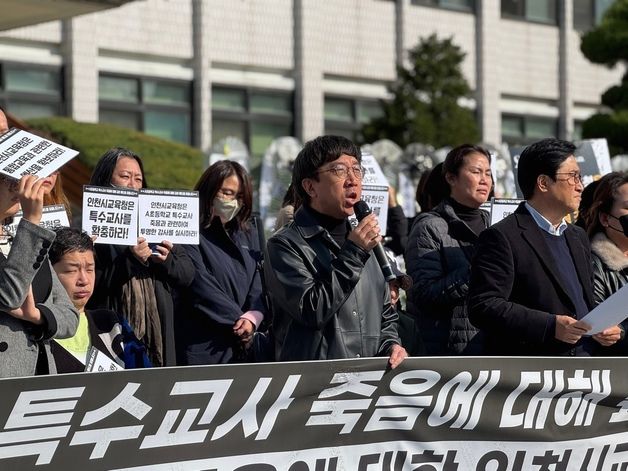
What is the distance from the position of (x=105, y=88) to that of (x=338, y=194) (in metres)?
17.9

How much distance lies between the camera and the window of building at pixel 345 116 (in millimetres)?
26250

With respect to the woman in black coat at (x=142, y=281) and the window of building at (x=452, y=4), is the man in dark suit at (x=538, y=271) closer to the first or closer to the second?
the woman in black coat at (x=142, y=281)

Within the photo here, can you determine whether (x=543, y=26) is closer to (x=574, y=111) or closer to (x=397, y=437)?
(x=574, y=111)

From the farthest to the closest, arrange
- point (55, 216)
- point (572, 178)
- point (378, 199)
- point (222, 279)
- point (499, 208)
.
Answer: point (378, 199) → point (222, 279) → point (499, 208) → point (55, 216) → point (572, 178)

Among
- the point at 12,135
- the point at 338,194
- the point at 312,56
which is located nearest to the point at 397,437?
the point at 338,194

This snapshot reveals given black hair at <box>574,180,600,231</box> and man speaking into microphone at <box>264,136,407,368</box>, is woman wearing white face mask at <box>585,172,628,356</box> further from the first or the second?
man speaking into microphone at <box>264,136,407,368</box>

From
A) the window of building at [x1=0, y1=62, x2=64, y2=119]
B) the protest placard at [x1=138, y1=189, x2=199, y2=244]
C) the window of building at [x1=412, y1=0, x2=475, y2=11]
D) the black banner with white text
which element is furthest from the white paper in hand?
the window of building at [x1=412, y1=0, x2=475, y2=11]

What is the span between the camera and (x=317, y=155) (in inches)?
209

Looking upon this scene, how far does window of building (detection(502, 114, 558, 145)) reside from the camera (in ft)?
97.1

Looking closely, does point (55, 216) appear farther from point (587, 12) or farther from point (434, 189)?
point (587, 12)

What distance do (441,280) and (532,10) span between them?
2452 centimetres

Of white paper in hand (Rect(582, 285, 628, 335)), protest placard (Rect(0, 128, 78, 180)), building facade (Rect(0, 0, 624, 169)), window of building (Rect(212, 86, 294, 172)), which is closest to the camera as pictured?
protest placard (Rect(0, 128, 78, 180))

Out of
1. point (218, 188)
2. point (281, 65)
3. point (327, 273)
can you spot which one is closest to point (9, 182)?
point (327, 273)

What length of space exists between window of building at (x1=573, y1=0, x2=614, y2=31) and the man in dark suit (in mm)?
26009
